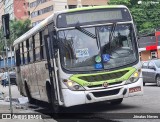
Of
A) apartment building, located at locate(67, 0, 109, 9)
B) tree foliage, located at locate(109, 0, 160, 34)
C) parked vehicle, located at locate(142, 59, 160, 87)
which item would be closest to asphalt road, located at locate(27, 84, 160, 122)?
parked vehicle, located at locate(142, 59, 160, 87)

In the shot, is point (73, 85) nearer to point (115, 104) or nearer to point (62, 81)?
point (62, 81)

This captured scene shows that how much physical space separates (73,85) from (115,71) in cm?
126

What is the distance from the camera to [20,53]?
64.3 feet

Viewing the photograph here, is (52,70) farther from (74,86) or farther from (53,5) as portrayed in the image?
(53,5)

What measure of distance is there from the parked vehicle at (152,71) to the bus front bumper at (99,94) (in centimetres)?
1138

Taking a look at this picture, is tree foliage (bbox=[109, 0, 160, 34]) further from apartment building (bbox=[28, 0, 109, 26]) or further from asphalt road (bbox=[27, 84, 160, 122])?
asphalt road (bbox=[27, 84, 160, 122])

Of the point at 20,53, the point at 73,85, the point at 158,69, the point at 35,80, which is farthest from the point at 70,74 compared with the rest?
the point at 158,69

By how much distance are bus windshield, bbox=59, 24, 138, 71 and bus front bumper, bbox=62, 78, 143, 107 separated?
64 cm

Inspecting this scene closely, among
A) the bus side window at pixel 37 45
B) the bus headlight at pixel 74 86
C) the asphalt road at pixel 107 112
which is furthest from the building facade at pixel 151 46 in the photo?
the bus headlight at pixel 74 86

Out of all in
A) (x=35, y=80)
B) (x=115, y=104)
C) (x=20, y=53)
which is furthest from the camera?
(x=20, y=53)

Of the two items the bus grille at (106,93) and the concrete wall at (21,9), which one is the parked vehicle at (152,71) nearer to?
the bus grille at (106,93)

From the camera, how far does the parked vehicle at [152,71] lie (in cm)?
2386

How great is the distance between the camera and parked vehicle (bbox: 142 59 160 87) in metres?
23.9

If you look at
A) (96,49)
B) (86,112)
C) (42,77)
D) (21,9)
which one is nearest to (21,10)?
(21,9)
